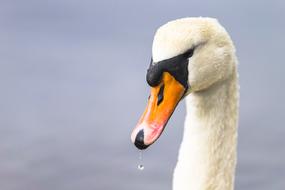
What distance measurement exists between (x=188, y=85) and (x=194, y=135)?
55 centimetres

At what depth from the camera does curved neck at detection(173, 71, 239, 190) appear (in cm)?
987

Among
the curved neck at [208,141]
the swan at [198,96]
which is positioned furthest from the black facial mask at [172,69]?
the curved neck at [208,141]

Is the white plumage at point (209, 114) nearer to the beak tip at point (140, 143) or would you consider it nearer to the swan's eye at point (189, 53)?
the swan's eye at point (189, 53)

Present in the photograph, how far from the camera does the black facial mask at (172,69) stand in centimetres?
938

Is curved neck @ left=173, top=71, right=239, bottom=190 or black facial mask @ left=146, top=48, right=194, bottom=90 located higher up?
black facial mask @ left=146, top=48, right=194, bottom=90

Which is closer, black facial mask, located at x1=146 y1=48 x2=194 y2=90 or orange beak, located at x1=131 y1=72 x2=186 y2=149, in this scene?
orange beak, located at x1=131 y1=72 x2=186 y2=149

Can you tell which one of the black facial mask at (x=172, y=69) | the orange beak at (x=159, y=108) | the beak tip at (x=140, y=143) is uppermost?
the black facial mask at (x=172, y=69)

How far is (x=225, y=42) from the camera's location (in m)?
9.84

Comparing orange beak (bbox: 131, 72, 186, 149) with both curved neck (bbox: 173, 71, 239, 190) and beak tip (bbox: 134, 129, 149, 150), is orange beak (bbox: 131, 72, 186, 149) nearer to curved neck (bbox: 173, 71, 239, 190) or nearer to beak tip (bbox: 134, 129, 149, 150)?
beak tip (bbox: 134, 129, 149, 150)

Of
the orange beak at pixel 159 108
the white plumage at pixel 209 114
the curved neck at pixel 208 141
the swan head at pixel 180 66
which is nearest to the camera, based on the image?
the orange beak at pixel 159 108

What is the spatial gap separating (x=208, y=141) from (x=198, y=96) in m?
0.46

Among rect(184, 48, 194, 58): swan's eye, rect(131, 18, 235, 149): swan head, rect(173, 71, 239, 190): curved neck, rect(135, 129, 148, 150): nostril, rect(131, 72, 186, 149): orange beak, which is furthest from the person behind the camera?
rect(173, 71, 239, 190): curved neck

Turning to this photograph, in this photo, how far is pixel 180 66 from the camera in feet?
31.1

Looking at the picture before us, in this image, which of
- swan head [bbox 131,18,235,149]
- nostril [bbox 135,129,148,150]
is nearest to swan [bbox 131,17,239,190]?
swan head [bbox 131,18,235,149]
